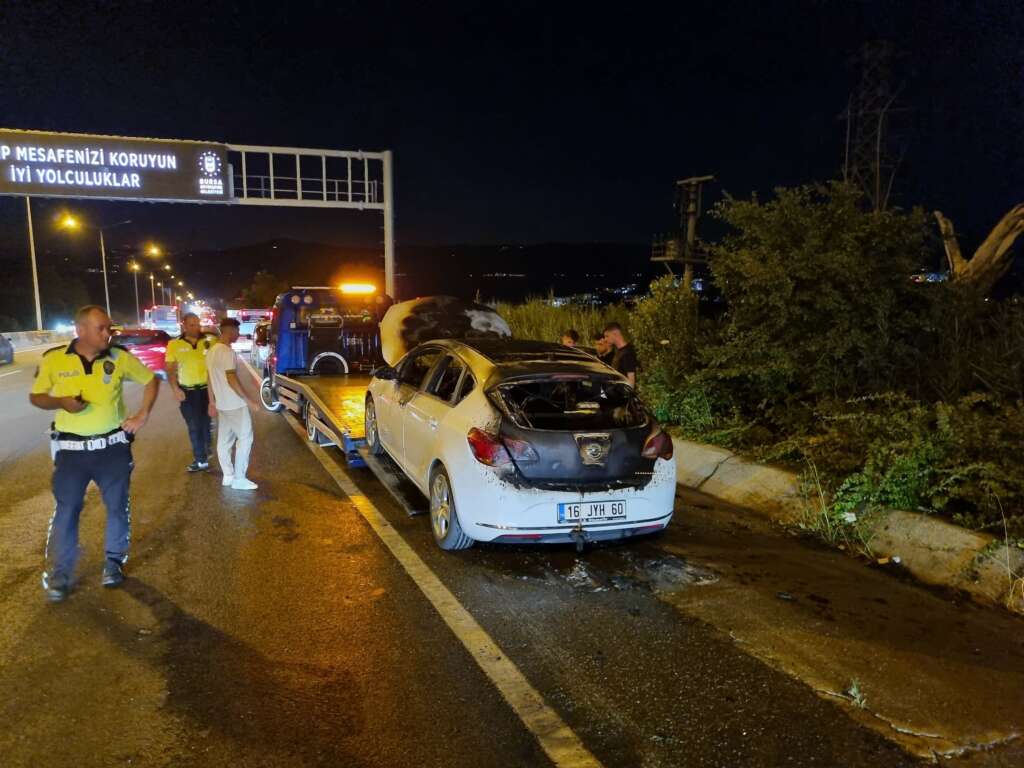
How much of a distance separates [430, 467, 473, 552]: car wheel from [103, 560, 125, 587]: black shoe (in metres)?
2.17

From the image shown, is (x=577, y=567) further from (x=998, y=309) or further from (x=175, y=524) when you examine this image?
(x=998, y=309)

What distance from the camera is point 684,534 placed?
20.0 feet

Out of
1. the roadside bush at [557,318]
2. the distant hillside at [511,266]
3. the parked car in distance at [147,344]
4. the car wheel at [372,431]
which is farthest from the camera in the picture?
the distant hillside at [511,266]

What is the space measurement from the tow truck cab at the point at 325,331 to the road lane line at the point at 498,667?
6.65 meters

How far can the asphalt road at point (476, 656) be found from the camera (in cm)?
315

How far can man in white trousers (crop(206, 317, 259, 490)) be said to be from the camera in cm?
758

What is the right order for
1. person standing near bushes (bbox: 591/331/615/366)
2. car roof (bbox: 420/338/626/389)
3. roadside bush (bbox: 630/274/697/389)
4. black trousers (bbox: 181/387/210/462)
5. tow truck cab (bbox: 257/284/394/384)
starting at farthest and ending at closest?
1. tow truck cab (bbox: 257/284/394/384)
2. roadside bush (bbox: 630/274/697/389)
3. person standing near bushes (bbox: 591/331/615/366)
4. black trousers (bbox: 181/387/210/462)
5. car roof (bbox: 420/338/626/389)

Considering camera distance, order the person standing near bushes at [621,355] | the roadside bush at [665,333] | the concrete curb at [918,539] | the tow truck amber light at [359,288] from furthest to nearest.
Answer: the tow truck amber light at [359,288], the roadside bush at [665,333], the person standing near bushes at [621,355], the concrete curb at [918,539]

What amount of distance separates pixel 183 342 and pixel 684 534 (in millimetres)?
6104

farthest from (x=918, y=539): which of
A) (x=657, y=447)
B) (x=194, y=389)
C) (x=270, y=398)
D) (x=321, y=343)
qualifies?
(x=270, y=398)

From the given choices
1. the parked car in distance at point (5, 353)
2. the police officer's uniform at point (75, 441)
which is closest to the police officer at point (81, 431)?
the police officer's uniform at point (75, 441)

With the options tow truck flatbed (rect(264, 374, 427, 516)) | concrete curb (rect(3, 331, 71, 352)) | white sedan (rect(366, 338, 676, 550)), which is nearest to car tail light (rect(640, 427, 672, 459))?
white sedan (rect(366, 338, 676, 550))

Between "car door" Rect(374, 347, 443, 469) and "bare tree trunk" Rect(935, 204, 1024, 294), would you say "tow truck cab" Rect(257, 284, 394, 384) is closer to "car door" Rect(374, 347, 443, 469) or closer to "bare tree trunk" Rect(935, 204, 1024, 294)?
"car door" Rect(374, 347, 443, 469)

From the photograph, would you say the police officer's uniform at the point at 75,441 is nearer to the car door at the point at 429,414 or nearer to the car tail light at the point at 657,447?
the car door at the point at 429,414
